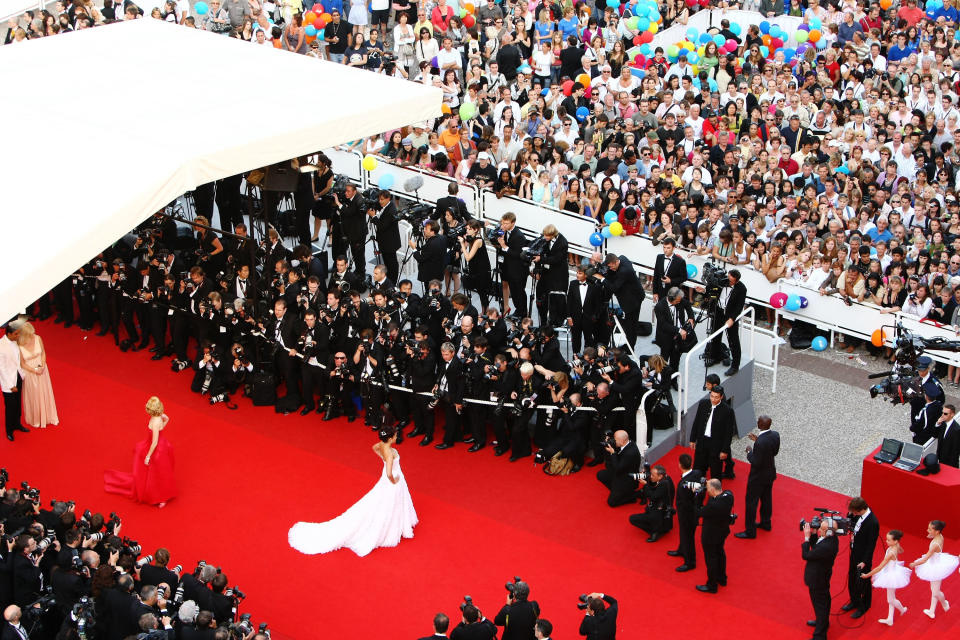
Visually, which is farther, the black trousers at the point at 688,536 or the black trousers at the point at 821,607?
the black trousers at the point at 688,536

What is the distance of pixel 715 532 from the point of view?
12.7 metres

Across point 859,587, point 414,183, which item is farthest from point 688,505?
point 414,183

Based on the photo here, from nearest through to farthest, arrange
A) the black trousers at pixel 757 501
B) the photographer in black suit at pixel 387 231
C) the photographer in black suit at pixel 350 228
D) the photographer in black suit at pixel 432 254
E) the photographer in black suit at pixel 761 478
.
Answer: the photographer in black suit at pixel 761 478 → the black trousers at pixel 757 501 → the photographer in black suit at pixel 432 254 → the photographer in black suit at pixel 387 231 → the photographer in black suit at pixel 350 228

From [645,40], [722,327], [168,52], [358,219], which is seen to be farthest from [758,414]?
[645,40]

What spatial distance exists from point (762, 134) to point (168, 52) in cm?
868

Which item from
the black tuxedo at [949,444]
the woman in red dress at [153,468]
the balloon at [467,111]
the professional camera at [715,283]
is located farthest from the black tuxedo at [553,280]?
the balloon at [467,111]

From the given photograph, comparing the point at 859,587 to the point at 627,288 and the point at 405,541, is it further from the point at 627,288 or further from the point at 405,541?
the point at 627,288

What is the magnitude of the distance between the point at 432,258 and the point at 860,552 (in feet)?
21.8

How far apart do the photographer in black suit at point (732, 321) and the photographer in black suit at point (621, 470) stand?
2.09 m

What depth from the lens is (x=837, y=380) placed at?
16688 millimetres

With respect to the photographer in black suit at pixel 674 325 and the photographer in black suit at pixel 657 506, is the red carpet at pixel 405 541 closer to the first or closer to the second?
the photographer in black suit at pixel 657 506

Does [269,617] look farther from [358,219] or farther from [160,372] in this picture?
[358,219]

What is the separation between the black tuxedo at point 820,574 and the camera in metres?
12.0

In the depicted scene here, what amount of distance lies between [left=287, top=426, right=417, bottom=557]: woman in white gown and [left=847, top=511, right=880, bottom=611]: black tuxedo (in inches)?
169
